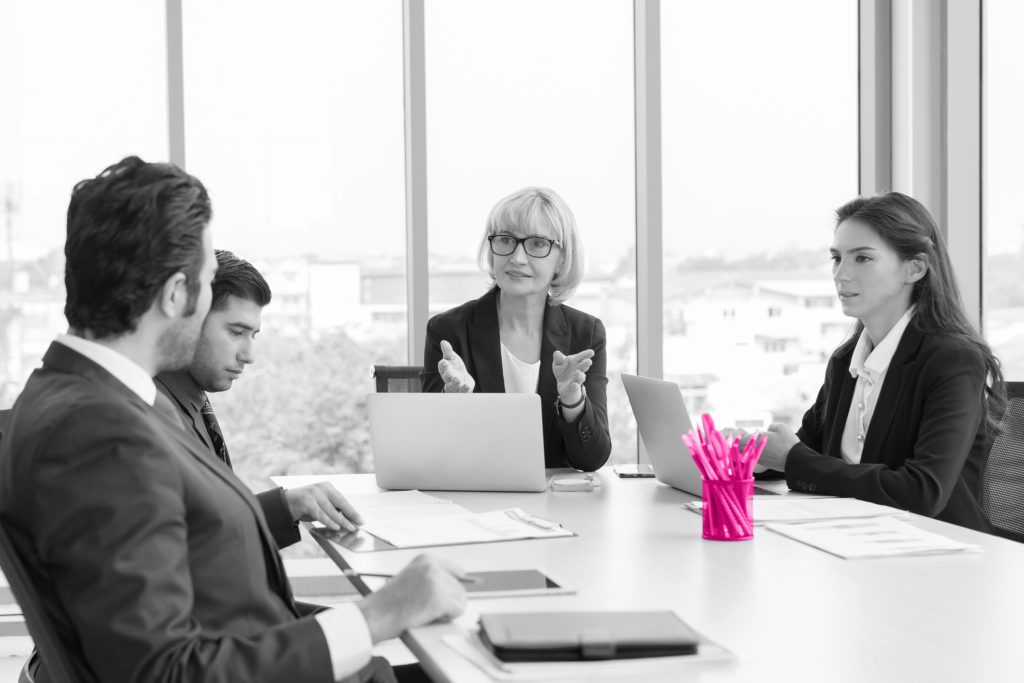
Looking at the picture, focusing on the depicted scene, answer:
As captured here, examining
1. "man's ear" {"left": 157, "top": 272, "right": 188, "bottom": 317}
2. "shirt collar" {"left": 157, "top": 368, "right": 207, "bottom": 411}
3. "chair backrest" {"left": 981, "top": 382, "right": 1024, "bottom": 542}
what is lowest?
"chair backrest" {"left": 981, "top": 382, "right": 1024, "bottom": 542}

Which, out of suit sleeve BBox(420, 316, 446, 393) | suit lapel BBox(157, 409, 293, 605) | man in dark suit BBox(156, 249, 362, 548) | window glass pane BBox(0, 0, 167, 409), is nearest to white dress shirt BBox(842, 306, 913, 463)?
suit sleeve BBox(420, 316, 446, 393)

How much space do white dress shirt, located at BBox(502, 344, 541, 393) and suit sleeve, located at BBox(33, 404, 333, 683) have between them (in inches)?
74.1

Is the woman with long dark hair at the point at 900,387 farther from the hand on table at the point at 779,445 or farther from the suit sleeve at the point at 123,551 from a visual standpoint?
the suit sleeve at the point at 123,551

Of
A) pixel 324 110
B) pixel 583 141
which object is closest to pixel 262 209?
pixel 324 110

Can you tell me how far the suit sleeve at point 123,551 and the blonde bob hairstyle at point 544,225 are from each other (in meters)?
1.99

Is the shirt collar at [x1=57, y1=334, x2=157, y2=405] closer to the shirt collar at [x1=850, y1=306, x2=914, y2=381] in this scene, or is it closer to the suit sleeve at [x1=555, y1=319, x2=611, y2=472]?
the suit sleeve at [x1=555, y1=319, x2=611, y2=472]

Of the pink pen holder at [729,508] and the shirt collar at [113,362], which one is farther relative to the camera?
the pink pen holder at [729,508]

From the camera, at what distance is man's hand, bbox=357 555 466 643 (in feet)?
4.21

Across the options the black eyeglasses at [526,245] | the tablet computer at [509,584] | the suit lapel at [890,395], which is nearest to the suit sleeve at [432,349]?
the black eyeglasses at [526,245]

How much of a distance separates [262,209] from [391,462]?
6.78 ft

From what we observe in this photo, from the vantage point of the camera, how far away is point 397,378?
3.18m

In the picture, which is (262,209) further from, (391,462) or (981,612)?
(981,612)

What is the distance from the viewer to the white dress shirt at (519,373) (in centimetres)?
299

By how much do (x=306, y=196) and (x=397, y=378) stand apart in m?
1.35
